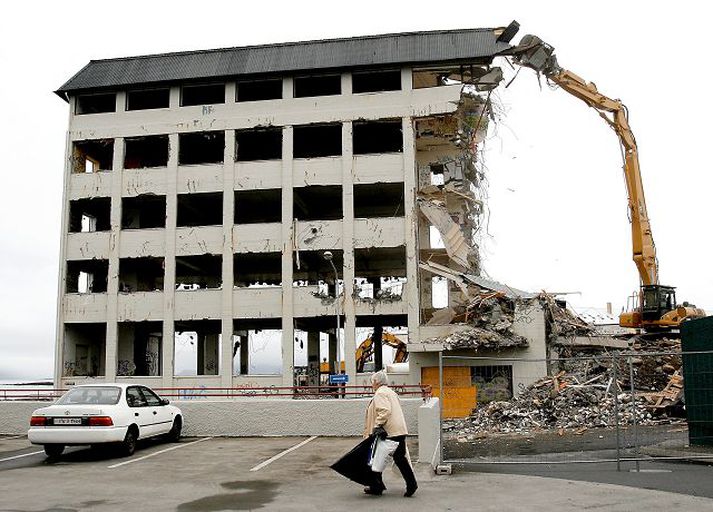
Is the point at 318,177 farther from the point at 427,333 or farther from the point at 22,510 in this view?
the point at 22,510

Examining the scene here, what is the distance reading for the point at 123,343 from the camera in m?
36.5

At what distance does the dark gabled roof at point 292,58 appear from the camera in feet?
109

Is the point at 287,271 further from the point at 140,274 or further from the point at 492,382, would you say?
the point at 492,382

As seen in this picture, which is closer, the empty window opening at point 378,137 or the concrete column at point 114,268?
the concrete column at point 114,268

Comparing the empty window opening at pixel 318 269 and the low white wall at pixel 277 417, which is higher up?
the empty window opening at pixel 318 269

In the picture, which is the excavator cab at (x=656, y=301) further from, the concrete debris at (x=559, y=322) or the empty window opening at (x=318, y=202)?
the empty window opening at (x=318, y=202)

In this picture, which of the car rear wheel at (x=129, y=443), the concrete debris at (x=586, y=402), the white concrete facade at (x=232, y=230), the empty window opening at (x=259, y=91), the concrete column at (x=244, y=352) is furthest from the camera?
the concrete column at (x=244, y=352)

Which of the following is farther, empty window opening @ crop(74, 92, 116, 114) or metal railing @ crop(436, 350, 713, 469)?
empty window opening @ crop(74, 92, 116, 114)

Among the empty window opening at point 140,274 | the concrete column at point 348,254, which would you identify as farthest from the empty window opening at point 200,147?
the concrete column at point 348,254

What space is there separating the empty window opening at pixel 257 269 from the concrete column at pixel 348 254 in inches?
175

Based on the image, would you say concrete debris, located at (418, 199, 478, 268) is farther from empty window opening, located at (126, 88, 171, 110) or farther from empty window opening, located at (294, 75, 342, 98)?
empty window opening, located at (126, 88, 171, 110)

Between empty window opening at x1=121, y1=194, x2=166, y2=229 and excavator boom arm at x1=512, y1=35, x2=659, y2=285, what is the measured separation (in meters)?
19.3

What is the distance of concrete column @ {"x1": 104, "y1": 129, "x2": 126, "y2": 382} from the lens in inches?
1335

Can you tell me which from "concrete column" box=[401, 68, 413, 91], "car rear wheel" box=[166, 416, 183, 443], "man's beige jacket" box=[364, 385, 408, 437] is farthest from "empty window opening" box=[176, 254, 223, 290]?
"man's beige jacket" box=[364, 385, 408, 437]
